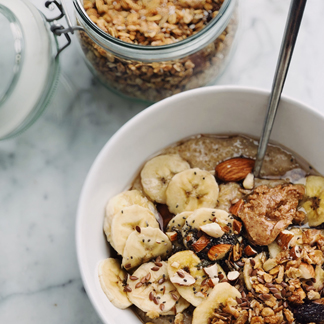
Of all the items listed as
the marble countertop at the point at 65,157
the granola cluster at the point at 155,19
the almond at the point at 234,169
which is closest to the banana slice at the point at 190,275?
the almond at the point at 234,169

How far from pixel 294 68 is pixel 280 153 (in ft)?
0.99

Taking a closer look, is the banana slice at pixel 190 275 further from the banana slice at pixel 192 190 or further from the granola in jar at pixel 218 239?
the banana slice at pixel 192 190

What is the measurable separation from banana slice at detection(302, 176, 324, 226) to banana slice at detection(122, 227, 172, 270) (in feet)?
1.15

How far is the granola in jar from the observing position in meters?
1.00

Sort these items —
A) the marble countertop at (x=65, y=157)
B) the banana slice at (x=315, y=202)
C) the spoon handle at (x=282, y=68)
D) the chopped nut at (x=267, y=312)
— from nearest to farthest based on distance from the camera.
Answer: the spoon handle at (x=282, y=68), the chopped nut at (x=267, y=312), the banana slice at (x=315, y=202), the marble countertop at (x=65, y=157)

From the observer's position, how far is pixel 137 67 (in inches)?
Result: 42.9

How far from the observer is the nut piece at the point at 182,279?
1.01m

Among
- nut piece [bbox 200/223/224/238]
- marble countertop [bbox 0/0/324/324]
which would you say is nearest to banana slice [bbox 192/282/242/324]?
nut piece [bbox 200/223/224/238]

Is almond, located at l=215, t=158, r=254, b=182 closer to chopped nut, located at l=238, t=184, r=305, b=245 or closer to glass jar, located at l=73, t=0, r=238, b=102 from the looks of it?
chopped nut, located at l=238, t=184, r=305, b=245

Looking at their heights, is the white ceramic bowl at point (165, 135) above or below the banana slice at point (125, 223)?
above

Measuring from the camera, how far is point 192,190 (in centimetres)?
112

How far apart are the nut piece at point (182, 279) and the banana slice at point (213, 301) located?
0.05 m

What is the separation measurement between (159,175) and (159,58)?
0.29 metres

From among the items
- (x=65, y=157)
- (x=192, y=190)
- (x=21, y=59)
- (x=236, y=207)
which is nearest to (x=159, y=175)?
(x=192, y=190)
